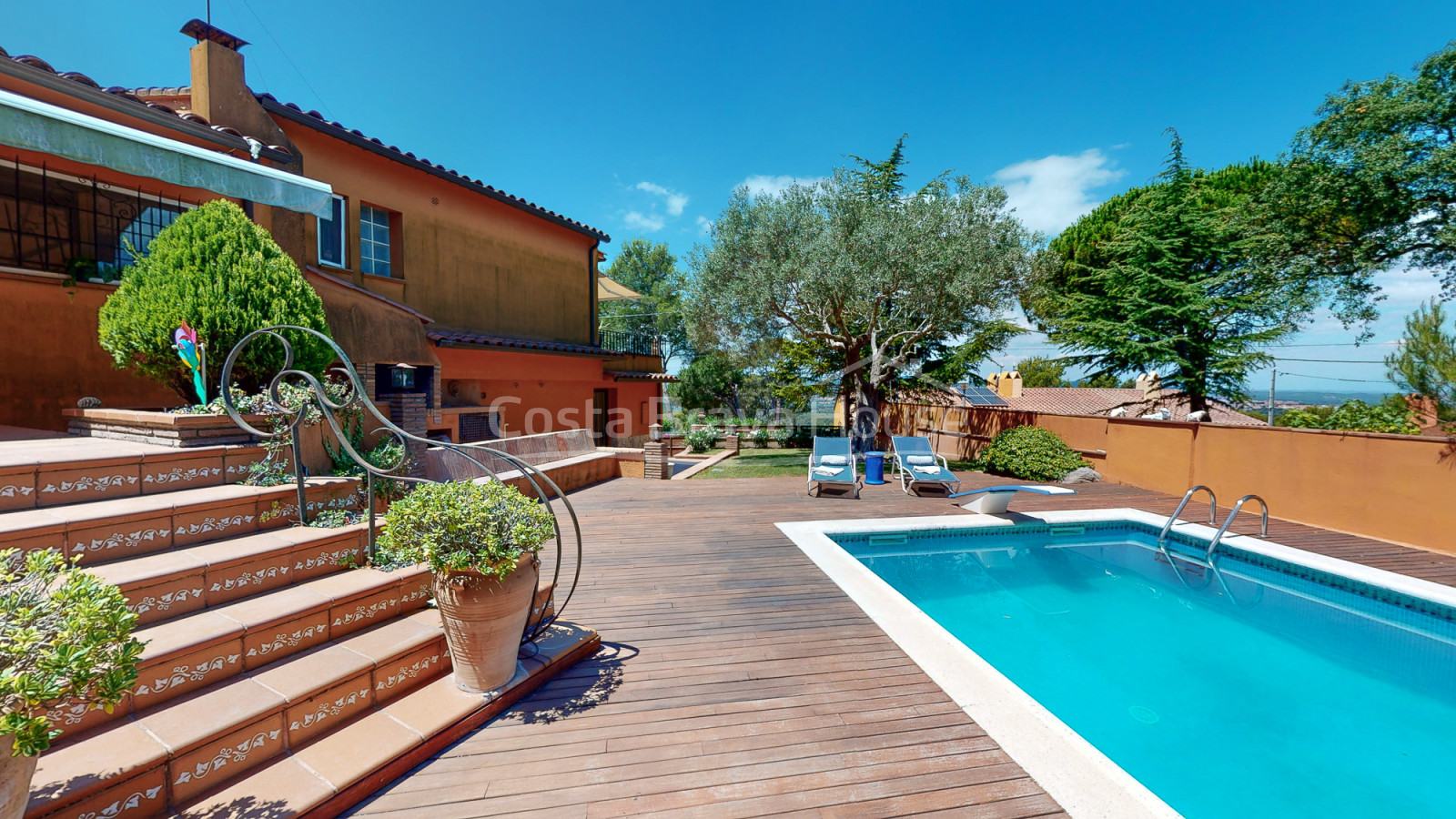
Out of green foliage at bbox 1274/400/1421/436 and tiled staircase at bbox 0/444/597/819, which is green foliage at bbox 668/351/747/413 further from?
tiled staircase at bbox 0/444/597/819

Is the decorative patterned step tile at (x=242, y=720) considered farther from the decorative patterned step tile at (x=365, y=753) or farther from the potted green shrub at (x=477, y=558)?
the potted green shrub at (x=477, y=558)

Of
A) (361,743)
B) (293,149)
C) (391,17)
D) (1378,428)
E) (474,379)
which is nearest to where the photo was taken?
(361,743)

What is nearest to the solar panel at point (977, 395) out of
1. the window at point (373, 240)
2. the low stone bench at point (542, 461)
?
the low stone bench at point (542, 461)

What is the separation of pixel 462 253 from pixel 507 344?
2.62m

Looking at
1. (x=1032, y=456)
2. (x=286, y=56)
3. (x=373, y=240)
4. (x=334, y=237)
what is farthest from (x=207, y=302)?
(x=1032, y=456)

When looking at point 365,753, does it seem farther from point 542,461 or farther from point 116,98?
point 542,461

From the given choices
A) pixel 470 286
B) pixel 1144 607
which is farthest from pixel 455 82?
pixel 1144 607

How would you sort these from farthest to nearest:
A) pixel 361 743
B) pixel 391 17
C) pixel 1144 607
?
pixel 391 17
pixel 1144 607
pixel 361 743

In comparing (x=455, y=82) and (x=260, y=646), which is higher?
(x=455, y=82)

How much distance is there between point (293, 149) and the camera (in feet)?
27.2

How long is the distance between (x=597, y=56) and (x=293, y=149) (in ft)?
31.2

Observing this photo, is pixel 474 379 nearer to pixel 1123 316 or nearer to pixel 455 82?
pixel 455 82

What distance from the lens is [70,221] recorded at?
5934 mm

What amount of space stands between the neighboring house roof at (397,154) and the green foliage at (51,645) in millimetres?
9364
